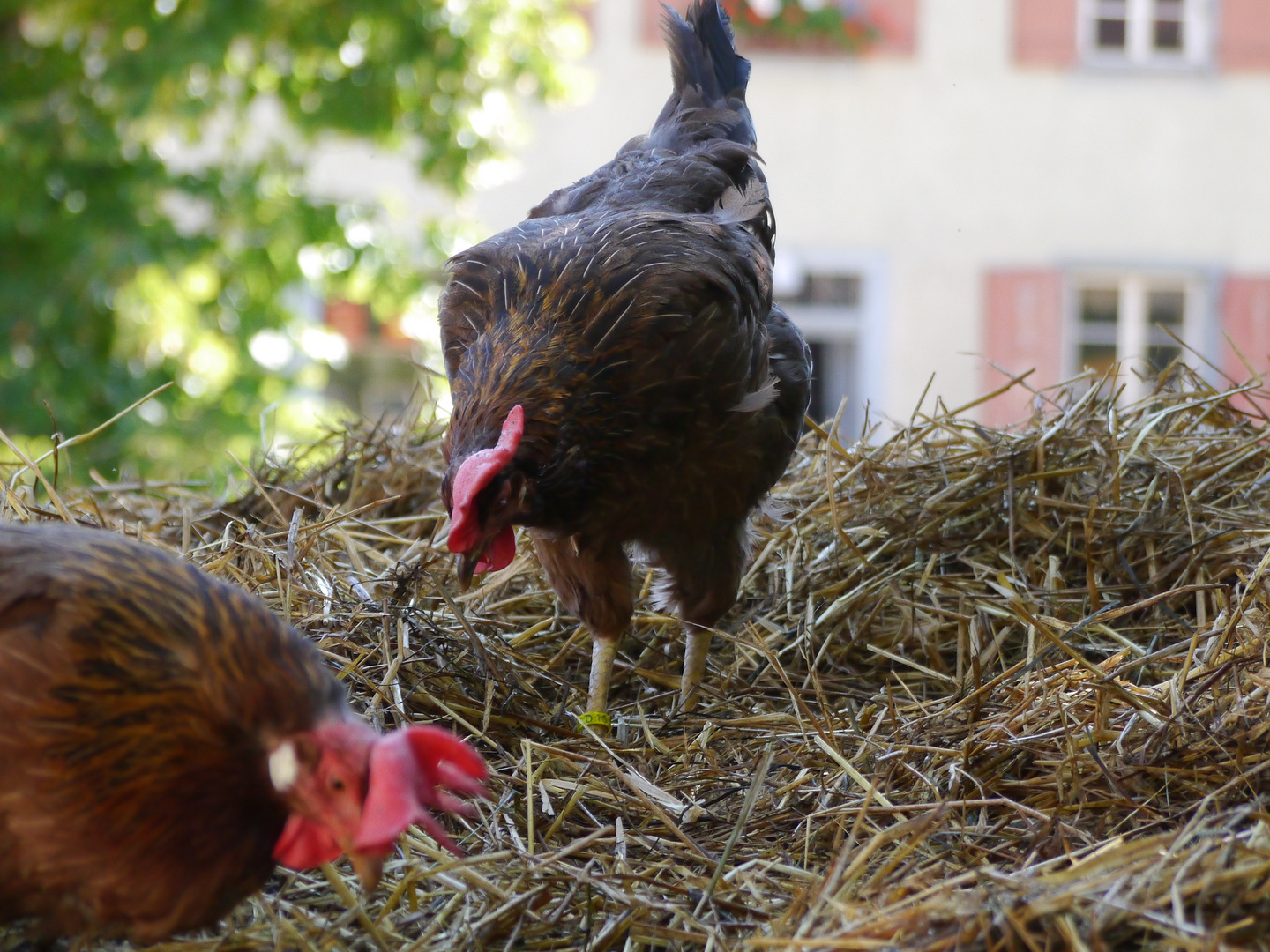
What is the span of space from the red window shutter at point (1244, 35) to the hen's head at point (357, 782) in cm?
1123

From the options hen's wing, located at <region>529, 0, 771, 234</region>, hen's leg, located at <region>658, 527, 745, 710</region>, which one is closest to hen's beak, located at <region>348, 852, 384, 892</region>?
hen's leg, located at <region>658, 527, 745, 710</region>

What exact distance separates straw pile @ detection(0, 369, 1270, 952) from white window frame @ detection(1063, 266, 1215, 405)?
763cm

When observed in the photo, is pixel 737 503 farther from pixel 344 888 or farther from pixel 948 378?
pixel 948 378

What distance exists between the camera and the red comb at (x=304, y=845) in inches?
54.1

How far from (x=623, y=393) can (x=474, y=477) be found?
373 millimetres

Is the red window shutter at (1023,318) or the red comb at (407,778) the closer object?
the red comb at (407,778)

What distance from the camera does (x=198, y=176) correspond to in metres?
6.24

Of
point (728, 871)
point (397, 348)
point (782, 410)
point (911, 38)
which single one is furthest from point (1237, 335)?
point (728, 871)

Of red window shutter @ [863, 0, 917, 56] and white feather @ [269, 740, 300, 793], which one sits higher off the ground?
red window shutter @ [863, 0, 917, 56]

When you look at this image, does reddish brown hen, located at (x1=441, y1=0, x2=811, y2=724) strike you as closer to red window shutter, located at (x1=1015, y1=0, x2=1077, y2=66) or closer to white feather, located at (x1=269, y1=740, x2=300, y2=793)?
white feather, located at (x1=269, y1=740, x2=300, y2=793)

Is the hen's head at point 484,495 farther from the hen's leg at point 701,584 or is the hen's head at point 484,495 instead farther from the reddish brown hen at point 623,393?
the hen's leg at point 701,584

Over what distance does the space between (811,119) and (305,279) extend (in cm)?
541

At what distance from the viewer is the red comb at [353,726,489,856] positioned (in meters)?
1.29

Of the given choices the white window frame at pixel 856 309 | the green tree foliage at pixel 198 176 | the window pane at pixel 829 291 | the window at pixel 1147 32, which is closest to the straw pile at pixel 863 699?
the green tree foliage at pixel 198 176
